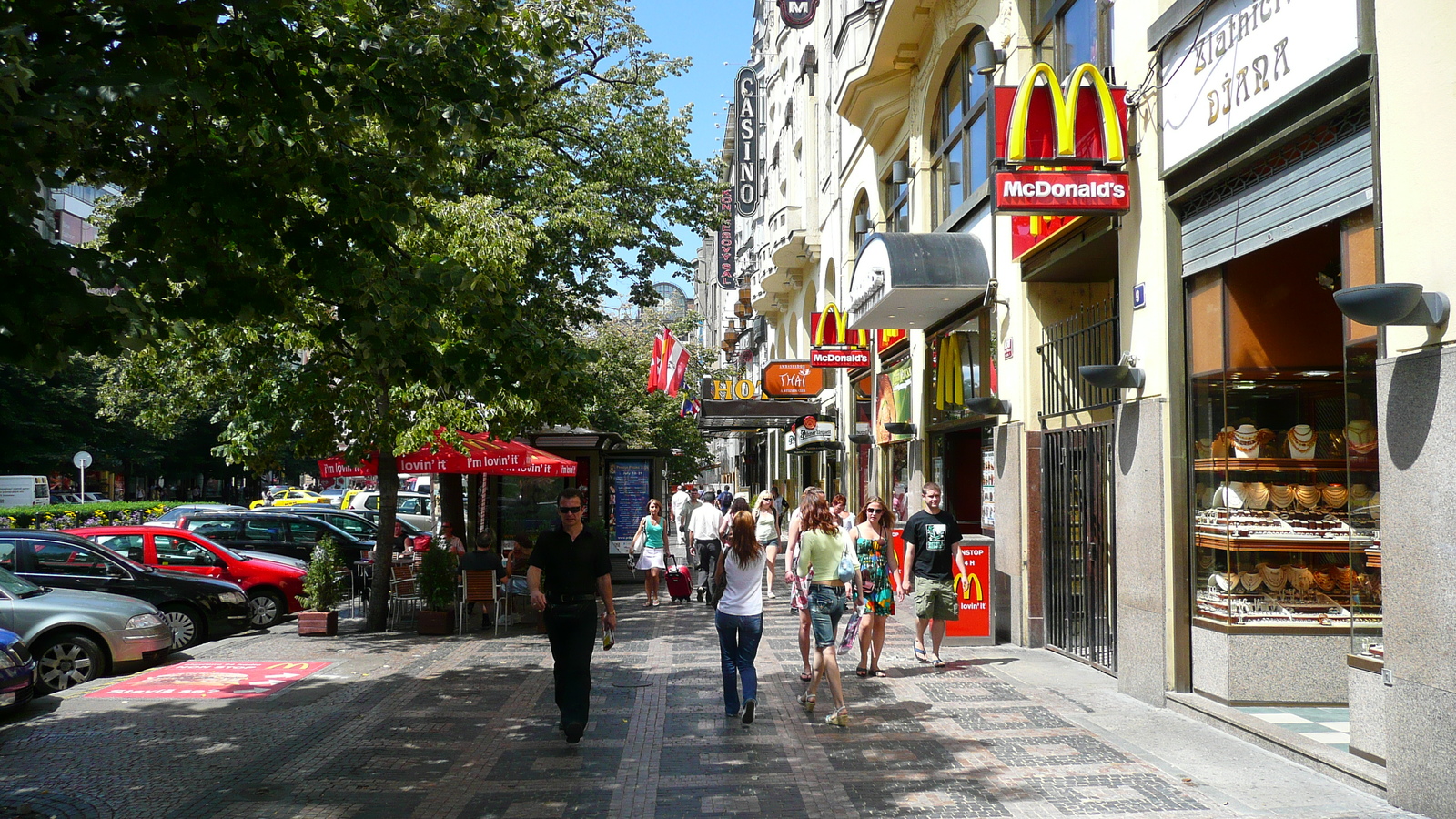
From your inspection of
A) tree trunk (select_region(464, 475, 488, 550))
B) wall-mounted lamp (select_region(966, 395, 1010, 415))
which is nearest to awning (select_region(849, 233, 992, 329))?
wall-mounted lamp (select_region(966, 395, 1010, 415))

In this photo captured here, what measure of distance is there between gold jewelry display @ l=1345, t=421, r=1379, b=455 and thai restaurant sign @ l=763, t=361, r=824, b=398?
62.0 feet

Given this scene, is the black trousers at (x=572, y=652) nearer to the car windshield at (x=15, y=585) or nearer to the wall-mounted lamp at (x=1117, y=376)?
the wall-mounted lamp at (x=1117, y=376)

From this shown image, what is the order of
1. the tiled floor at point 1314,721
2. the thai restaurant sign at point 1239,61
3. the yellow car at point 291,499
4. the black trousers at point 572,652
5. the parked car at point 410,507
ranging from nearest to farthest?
the thai restaurant sign at point 1239,61
the tiled floor at point 1314,721
the black trousers at point 572,652
the parked car at point 410,507
the yellow car at point 291,499

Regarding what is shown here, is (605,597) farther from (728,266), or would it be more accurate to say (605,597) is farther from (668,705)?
(728,266)

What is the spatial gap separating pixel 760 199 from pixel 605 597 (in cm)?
2868

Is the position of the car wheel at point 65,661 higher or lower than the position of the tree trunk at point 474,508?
lower

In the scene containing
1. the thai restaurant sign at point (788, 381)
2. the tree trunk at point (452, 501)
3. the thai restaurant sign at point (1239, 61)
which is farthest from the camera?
the thai restaurant sign at point (788, 381)

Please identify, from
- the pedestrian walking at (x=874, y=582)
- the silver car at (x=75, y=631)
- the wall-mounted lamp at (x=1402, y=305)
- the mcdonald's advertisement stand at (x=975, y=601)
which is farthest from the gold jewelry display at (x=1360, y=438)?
the silver car at (x=75, y=631)

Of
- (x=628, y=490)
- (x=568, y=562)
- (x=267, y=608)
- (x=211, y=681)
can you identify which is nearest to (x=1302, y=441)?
(x=568, y=562)

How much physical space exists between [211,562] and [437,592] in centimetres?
402

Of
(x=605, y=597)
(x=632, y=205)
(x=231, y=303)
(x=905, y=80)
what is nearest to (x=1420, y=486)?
(x=605, y=597)

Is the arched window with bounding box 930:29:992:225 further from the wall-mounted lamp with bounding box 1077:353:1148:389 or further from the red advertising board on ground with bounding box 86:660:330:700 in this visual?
the red advertising board on ground with bounding box 86:660:330:700

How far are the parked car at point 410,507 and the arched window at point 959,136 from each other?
53.3 feet

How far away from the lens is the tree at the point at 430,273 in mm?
7359
